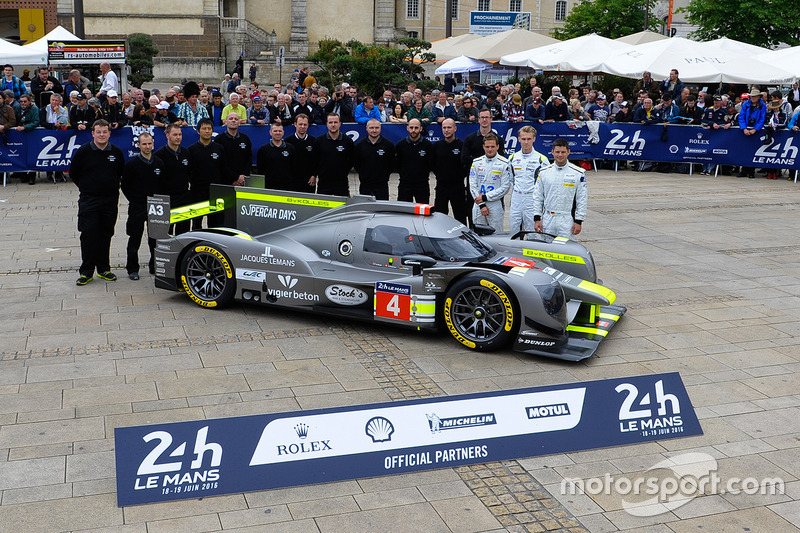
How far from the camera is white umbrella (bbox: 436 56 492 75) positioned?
2788 centimetres

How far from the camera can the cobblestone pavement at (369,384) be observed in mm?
5387

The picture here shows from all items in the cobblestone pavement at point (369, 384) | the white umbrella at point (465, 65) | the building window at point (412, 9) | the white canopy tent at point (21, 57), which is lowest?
the cobblestone pavement at point (369, 384)

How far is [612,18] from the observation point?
173ft

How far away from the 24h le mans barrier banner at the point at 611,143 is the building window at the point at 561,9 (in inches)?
2208

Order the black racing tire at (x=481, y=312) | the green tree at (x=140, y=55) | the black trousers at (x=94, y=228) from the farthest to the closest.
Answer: the green tree at (x=140, y=55), the black trousers at (x=94, y=228), the black racing tire at (x=481, y=312)

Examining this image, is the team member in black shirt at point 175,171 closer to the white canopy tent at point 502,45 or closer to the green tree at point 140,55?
the white canopy tent at point 502,45

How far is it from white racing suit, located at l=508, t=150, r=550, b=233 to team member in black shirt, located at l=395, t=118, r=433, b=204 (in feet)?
4.26

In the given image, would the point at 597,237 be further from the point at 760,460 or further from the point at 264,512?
the point at 264,512

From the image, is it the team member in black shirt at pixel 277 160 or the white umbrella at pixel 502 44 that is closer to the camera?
the team member in black shirt at pixel 277 160

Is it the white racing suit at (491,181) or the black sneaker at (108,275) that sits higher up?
the white racing suit at (491,181)

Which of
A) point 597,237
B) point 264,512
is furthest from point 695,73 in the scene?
point 264,512

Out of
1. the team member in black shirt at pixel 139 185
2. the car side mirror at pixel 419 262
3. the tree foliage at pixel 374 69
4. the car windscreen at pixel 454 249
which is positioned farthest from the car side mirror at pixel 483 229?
the tree foliage at pixel 374 69

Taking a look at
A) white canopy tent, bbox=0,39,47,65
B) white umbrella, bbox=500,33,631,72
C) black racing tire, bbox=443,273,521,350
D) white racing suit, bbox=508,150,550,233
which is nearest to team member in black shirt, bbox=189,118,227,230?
white racing suit, bbox=508,150,550,233

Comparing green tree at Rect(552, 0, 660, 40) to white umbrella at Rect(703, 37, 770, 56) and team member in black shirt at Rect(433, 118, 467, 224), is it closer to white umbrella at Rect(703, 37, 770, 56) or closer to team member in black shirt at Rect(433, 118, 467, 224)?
white umbrella at Rect(703, 37, 770, 56)
